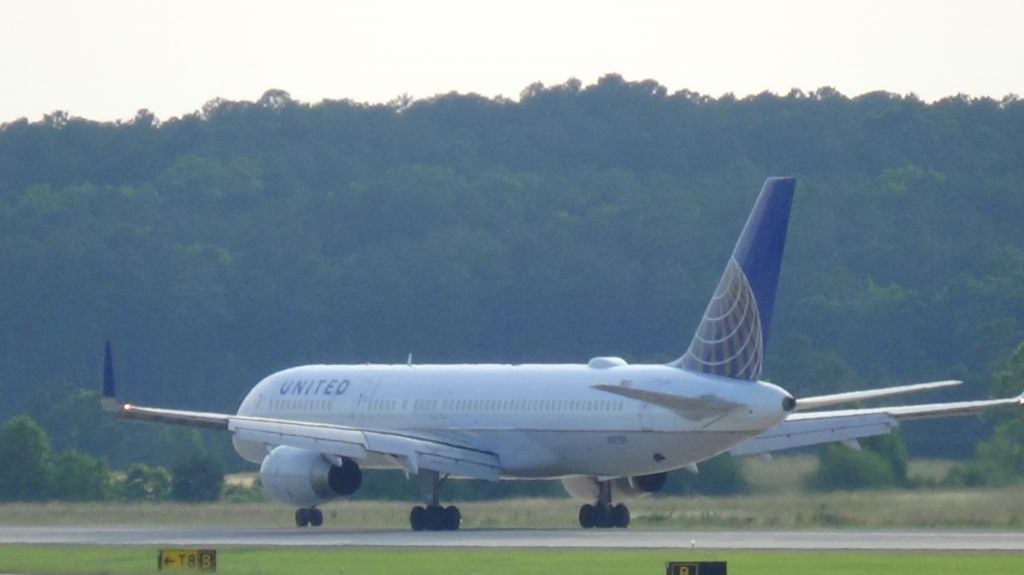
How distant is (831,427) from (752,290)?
506cm

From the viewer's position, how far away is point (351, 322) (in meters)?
106

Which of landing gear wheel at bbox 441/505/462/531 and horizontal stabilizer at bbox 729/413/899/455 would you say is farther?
landing gear wheel at bbox 441/505/462/531

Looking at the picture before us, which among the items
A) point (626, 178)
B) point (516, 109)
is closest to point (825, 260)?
point (626, 178)

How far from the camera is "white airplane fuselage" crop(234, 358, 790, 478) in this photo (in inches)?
1658

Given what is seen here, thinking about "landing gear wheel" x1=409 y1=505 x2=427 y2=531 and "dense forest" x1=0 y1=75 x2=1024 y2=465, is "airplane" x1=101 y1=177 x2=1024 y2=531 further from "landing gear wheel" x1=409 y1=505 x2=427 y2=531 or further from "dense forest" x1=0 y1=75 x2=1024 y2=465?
"dense forest" x1=0 y1=75 x2=1024 y2=465

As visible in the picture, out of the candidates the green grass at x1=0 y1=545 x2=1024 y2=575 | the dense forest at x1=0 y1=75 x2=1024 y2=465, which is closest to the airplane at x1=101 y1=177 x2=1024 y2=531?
the green grass at x1=0 y1=545 x2=1024 y2=575

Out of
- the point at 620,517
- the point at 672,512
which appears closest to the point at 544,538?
the point at 620,517

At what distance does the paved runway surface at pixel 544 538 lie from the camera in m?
36.4

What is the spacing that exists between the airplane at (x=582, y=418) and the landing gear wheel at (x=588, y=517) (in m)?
0.03

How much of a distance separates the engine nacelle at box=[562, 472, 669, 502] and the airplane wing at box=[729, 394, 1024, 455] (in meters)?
2.09

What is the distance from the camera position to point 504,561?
110 feet

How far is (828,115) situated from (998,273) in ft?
105

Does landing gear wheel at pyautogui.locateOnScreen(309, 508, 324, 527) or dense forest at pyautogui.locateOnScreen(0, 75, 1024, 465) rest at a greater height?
Answer: dense forest at pyautogui.locateOnScreen(0, 75, 1024, 465)

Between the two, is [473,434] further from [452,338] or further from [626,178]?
[626,178]
